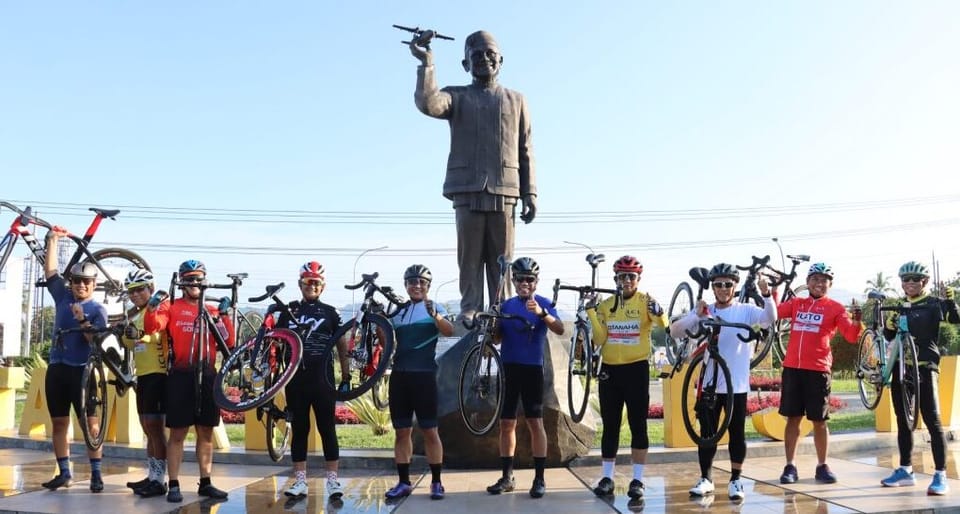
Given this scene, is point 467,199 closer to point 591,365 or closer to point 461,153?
point 461,153

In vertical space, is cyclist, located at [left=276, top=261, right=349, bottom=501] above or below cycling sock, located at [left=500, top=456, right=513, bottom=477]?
above

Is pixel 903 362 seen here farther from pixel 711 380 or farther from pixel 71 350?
pixel 71 350

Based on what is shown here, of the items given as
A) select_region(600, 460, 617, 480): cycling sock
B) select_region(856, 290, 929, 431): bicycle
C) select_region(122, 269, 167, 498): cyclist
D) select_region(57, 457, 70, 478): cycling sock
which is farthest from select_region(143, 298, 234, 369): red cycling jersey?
select_region(856, 290, 929, 431): bicycle

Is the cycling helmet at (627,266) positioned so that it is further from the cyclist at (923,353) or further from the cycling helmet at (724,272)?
the cyclist at (923,353)

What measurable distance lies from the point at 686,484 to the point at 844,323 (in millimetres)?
2301

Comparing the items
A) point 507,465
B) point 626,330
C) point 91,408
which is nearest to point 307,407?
point 507,465

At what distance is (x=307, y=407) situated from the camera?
746 centimetres

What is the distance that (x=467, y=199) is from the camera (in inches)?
396

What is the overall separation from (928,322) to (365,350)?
18.2 ft

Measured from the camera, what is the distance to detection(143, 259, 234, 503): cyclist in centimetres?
746

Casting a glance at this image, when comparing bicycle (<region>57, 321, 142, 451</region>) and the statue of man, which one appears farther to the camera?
the statue of man

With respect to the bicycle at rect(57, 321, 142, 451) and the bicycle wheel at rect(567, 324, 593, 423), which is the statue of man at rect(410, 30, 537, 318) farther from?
the bicycle at rect(57, 321, 142, 451)

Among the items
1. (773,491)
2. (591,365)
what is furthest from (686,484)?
(591,365)

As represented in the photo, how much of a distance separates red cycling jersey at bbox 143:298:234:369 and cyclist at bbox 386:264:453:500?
1818mm
